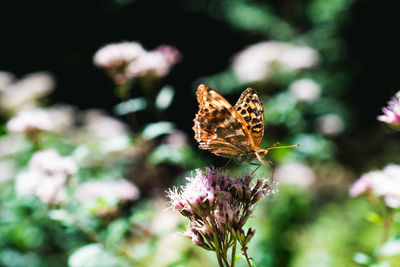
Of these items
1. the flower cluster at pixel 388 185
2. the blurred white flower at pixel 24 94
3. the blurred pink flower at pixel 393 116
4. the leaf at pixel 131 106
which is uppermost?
the blurred white flower at pixel 24 94

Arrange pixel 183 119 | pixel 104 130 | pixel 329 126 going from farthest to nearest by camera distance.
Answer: pixel 183 119, pixel 104 130, pixel 329 126

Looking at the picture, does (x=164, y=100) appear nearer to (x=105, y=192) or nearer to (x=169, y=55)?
(x=169, y=55)

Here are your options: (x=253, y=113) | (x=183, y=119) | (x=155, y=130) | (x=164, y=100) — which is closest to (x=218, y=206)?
(x=253, y=113)

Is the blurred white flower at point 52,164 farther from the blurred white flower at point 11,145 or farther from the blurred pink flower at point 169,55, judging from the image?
the blurred white flower at point 11,145

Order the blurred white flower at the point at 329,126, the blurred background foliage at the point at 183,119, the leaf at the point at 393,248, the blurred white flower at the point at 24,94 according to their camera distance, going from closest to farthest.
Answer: the leaf at the point at 393,248, the blurred background foliage at the point at 183,119, the blurred white flower at the point at 329,126, the blurred white flower at the point at 24,94

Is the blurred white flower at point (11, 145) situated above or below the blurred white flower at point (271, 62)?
below

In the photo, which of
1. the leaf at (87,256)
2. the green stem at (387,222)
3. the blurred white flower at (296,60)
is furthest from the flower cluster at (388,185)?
the blurred white flower at (296,60)

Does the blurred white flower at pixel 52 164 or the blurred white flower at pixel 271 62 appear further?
the blurred white flower at pixel 271 62

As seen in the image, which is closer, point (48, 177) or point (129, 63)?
point (48, 177)
